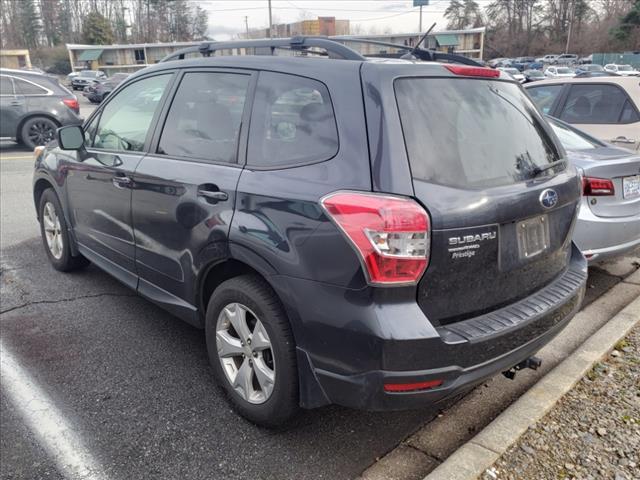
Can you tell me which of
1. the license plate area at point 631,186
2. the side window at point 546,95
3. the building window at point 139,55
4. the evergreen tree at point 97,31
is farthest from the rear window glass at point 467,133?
the evergreen tree at point 97,31

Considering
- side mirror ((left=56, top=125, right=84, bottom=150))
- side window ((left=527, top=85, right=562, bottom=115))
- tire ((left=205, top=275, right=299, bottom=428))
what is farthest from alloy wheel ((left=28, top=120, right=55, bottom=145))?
tire ((left=205, top=275, right=299, bottom=428))

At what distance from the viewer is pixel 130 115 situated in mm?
3783

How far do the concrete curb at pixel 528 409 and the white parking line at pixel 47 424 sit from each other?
1595 mm

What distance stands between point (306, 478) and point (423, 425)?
74 centimetres

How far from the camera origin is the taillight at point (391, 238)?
211 cm

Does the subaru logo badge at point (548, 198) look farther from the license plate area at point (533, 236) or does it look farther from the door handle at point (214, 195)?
the door handle at point (214, 195)

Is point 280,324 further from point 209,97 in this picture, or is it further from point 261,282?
point 209,97

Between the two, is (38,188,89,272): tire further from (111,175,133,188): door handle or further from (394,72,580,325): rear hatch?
(394,72,580,325): rear hatch

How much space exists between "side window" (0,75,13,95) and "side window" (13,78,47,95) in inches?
4.7

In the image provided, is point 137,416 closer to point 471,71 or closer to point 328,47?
point 328,47

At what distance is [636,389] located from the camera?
10.0 ft

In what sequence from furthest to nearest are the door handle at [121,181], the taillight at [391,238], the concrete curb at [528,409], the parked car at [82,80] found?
the parked car at [82,80], the door handle at [121,181], the concrete curb at [528,409], the taillight at [391,238]

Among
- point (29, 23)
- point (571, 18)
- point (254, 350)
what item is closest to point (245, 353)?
point (254, 350)

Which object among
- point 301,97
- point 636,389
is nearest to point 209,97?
point 301,97
